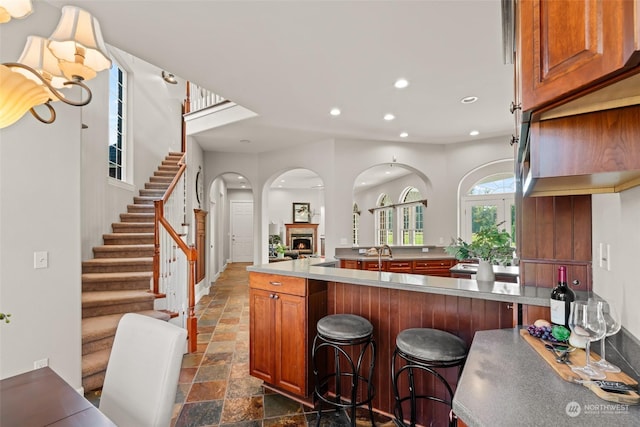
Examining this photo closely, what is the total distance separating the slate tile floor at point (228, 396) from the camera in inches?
83.0

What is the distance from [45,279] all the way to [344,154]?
168 inches

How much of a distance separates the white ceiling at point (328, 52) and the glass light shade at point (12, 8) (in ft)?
2.79

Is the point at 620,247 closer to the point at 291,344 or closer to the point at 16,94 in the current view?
the point at 291,344

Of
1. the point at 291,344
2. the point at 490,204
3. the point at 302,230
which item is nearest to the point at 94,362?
the point at 291,344

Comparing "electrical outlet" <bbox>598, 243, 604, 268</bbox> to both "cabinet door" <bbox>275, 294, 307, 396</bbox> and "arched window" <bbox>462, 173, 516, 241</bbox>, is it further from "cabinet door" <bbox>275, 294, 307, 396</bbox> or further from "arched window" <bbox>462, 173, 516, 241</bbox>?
"arched window" <bbox>462, 173, 516, 241</bbox>

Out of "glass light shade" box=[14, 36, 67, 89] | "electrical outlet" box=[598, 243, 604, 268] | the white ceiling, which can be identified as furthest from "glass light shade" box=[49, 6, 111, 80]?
"electrical outlet" box=[598, 243, 604, 268]

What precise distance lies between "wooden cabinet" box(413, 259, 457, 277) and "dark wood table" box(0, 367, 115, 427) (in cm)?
459

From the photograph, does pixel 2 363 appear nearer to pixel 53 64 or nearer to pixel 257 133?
pixel 53 64

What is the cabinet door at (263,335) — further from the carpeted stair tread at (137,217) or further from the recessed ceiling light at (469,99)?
the recessed ceiling light at (469,99)

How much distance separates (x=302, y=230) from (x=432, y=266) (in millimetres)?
7044

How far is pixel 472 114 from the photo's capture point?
4152 millimetres

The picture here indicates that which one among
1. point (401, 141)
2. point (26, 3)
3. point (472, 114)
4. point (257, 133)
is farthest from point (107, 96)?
point (472, 114)

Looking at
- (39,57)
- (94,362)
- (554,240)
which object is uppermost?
(39,57)

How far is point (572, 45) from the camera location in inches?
26.7
